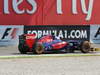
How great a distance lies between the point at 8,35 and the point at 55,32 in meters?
3.14

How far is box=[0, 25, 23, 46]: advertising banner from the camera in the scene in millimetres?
30766

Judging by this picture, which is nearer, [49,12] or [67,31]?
[67,31]

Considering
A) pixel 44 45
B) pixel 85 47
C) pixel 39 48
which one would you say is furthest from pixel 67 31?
pixel 39 48

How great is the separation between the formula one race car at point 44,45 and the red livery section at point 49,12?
6403mm

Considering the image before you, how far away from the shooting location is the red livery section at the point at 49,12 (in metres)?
31.4

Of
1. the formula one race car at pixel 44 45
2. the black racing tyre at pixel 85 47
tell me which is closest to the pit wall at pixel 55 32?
the formula one race car at pixel 44 45

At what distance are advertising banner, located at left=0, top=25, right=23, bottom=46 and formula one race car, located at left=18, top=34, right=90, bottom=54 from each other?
5.64 metres

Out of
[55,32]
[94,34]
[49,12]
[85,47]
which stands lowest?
[85,47]

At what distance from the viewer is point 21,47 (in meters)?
24.9

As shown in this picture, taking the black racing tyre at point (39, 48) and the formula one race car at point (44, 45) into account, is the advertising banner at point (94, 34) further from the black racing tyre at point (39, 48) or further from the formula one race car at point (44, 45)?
the black racing tyre at point (39, 48)

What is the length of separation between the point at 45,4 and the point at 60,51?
22.9 feet

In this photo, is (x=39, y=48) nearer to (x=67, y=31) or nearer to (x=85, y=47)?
(x=85, y=47)

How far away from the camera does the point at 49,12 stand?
3209 cm

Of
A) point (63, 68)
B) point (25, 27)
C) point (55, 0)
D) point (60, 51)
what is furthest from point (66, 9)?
point (63, 68)
